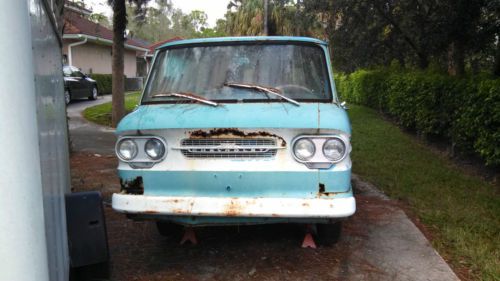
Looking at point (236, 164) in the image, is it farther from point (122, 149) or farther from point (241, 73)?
point (241, 73)

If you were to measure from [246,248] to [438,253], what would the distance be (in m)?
1.72

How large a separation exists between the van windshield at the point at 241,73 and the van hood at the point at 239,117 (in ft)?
0.83

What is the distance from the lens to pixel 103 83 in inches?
985

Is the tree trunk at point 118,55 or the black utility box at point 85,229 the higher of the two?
the tree trunk at point 118,55

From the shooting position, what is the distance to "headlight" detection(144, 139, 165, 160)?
3.84m

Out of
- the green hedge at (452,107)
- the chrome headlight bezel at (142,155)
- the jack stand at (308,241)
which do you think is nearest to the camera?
the chrome headlight bezel at (142,155)

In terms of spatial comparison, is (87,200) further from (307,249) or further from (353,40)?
Answer: (353,40)

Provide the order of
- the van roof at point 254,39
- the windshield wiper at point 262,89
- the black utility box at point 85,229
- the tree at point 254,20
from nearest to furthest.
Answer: the black utility box at point 85,229 → the windshield wiper at point 262,89 → the van roof at point 254,39 → the tree at point 254,20

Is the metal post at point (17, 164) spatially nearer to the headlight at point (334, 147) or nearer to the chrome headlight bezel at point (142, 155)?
the chrome headlight bezel at point (142, 155)

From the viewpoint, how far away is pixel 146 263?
4.31 m

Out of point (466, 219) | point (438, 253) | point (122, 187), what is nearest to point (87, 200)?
point (122, 187)

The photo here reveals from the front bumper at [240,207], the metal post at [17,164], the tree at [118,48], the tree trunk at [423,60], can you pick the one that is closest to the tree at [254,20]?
the tree trunk at [423,60]

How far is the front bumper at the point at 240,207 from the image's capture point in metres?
3.61

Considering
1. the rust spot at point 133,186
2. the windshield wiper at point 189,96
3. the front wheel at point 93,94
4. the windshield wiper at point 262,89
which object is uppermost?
the windshield wiper at point 262,89
